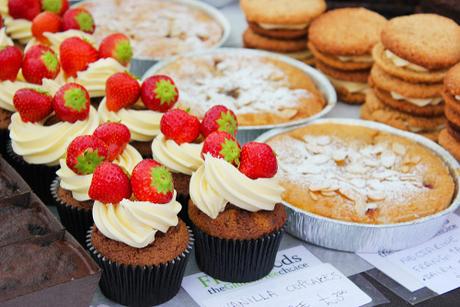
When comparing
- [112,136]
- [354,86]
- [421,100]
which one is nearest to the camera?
[112,136]

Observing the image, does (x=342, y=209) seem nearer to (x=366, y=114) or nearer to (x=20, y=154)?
(x=366, y=114)

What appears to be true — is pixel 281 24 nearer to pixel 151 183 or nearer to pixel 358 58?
pixel 358 58

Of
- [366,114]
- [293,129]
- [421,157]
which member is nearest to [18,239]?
[293,129]

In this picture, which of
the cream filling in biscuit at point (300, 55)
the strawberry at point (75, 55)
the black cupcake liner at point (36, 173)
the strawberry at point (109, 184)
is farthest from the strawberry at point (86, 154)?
the cream filling in biscuit at point (300, 55)

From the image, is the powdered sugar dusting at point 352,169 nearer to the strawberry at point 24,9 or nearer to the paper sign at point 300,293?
the paper sign at point 300,293

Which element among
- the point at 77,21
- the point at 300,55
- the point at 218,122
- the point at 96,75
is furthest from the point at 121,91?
the point at 300,55
